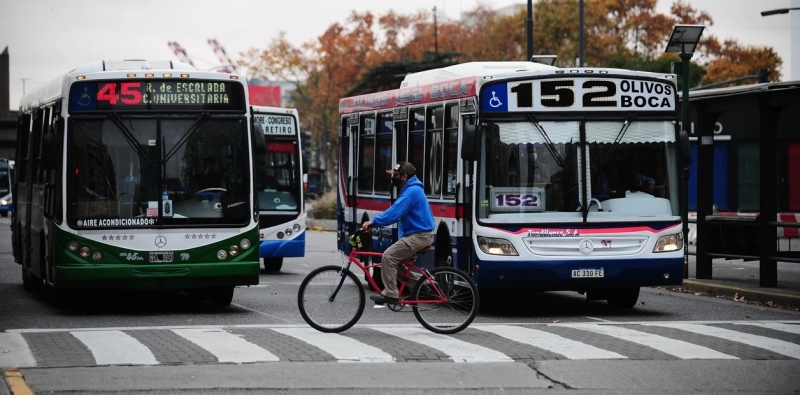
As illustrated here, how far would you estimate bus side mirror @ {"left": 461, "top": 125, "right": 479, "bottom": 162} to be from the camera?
1530 cm

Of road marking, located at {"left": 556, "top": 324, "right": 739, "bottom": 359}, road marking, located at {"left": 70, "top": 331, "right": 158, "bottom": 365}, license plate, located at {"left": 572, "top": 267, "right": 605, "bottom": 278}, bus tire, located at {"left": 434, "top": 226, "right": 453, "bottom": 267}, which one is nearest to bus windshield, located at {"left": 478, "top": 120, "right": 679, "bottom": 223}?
license plate, located at {"left": 572, "top": 267, "right": 605, "bottom": 278}

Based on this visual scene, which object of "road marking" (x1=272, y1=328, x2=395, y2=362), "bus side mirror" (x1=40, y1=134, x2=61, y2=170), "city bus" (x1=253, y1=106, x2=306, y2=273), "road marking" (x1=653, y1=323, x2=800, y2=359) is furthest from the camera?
"city bus" (x1=253, y1=106, x2=306, y2=273)

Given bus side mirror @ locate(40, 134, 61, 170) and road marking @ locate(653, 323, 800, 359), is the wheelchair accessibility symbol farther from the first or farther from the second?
bus side mirror @ locate(40, 134, 61, 170)

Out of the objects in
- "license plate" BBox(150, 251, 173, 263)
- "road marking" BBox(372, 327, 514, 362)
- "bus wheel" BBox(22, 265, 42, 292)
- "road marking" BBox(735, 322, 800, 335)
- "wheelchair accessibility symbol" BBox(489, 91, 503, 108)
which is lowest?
"road marking" BBox(735, 322, 800, 335)

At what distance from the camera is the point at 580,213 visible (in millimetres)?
15586

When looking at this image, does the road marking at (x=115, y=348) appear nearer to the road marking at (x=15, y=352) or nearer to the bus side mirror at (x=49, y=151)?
the road marking at (x=15, y=352)

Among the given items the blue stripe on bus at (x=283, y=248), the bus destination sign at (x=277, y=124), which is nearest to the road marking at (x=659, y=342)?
the blue stripe on bus at (x=283, y=248)

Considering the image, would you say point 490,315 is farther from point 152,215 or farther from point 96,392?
point 96,392

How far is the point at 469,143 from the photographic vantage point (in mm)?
15320

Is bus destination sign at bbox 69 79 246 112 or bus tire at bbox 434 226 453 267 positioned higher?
bus destination sign at bbox 69 79 246 112

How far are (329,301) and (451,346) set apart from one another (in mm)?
1598

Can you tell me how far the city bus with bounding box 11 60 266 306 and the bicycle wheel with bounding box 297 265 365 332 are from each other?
2.56 m

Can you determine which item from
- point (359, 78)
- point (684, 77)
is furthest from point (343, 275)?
point (359, 78)

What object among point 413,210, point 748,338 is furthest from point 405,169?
point 748,338
